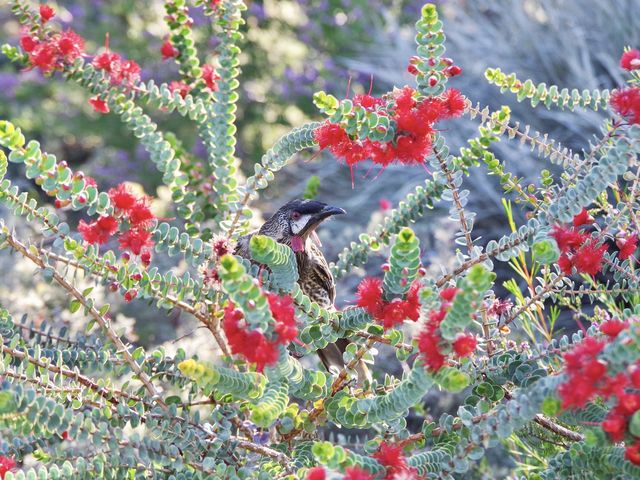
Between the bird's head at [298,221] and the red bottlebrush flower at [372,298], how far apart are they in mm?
808

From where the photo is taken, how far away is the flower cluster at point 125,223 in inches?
56.1

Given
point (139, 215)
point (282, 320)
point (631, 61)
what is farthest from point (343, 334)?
point (631, 61)

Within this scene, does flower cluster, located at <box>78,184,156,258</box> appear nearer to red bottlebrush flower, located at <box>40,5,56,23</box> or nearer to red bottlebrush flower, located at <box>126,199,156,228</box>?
red bottlebrush flower, located at <box>126,199,156,228</box>

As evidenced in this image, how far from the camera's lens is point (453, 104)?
1366mm

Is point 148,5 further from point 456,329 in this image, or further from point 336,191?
point 456,329

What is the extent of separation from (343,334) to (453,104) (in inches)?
18.0

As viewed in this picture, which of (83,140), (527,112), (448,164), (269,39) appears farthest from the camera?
(83,140)

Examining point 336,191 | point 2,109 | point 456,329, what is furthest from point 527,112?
point 2,109

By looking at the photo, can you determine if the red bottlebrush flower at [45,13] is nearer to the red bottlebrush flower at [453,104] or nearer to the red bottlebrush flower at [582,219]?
the red bottlebrush flower at [453,104]

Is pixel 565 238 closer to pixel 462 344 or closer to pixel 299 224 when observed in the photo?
pixel 462 344

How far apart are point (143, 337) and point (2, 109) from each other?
329 centimetres

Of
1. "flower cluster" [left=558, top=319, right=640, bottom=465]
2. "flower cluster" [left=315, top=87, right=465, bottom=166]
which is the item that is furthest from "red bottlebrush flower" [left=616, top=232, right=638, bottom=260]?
"flower cluster" [left=558, top=319, right=640, bottom=465]

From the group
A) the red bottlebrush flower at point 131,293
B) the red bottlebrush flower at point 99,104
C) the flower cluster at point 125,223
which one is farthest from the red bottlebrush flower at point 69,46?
the red bottlebrush flower at point 131,293

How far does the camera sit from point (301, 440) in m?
1.56
